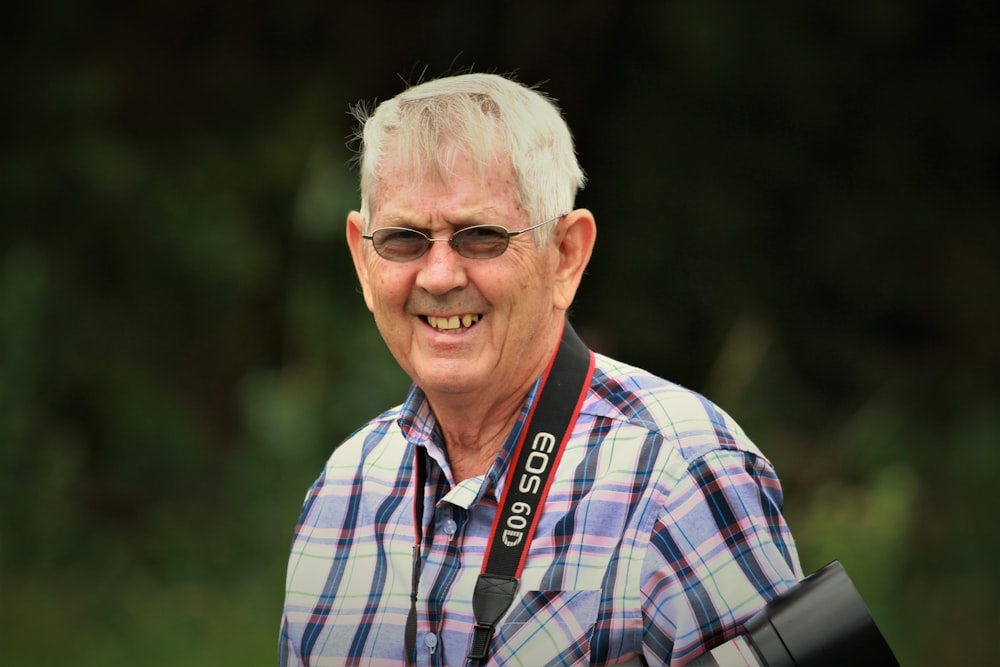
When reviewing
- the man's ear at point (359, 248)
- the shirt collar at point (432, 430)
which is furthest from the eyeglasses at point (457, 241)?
the shirt collar at point (432, 430)

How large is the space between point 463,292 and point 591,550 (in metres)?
0.43

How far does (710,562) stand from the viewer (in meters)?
1.57

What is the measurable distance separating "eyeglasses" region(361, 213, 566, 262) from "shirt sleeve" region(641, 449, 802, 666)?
1.42 feet

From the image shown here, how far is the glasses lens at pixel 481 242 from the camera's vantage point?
5.63 feet

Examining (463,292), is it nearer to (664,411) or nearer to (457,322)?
(457,322)

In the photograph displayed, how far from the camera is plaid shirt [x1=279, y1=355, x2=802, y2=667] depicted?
1576 mm

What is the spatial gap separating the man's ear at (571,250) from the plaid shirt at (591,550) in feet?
0.42

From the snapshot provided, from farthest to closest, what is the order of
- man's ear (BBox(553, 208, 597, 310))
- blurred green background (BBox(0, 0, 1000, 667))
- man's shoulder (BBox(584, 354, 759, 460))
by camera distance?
blurred green background (BBox(0, 0, 1000, 667)), man's ear (BBox(553, 208, 597, 310)), man's shoulder (BBox(584, 354, 759, 460))

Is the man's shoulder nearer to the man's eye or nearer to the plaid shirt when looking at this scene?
the plaid shirt

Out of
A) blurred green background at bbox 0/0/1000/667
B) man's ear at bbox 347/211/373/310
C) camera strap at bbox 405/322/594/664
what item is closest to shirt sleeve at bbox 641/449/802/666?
camera strap at bbox 405/322/594/664

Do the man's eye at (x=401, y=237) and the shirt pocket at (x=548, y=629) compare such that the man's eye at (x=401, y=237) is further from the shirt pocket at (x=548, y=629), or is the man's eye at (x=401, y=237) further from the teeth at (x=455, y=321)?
the shirt pocket at (x=548, y=629)

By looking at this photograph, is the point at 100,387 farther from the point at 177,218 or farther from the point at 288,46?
the point at 288,46

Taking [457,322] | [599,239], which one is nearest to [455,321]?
[457,322]

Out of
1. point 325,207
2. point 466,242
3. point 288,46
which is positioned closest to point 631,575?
point 466,242
